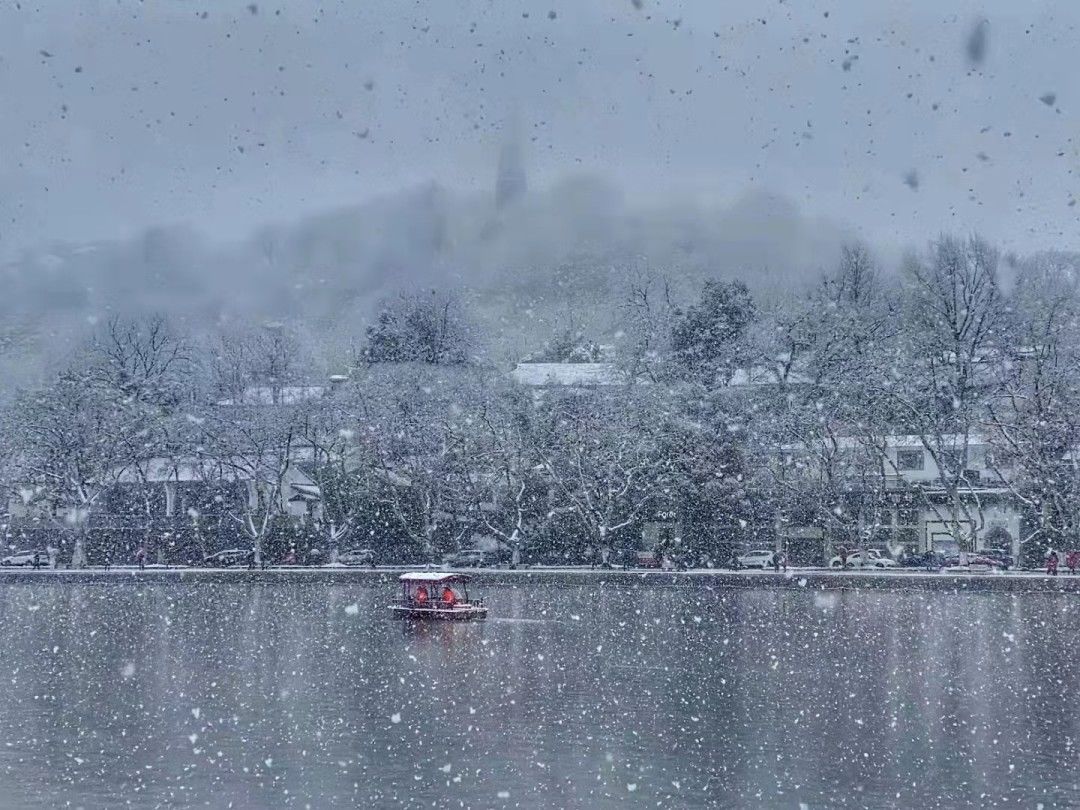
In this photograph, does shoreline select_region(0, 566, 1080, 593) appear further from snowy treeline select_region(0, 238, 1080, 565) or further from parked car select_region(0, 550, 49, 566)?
parked car select_region(0, 550, 49, 566)

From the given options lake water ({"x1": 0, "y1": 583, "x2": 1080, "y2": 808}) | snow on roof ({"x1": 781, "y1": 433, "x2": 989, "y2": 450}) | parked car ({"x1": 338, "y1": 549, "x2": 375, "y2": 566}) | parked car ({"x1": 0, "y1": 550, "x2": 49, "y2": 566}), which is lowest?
parked car ({"x1": 0, "y1": 550, "x2": 49, "y2": 566})

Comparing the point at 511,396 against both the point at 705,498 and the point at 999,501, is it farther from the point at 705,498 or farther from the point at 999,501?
the point at 999,501

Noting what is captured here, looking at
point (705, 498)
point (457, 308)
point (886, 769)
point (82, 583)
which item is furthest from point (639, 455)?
point (886, 769)

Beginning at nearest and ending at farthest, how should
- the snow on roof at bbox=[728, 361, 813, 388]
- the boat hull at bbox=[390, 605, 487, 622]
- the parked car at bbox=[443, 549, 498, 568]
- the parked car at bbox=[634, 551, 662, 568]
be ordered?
the boat hull at bbox=[390, 605, 487, 622] → the parked car at bbox=[634, 551, 662, 568] → the parked car at bbox=[443, 549, 498, 568] → the snow on roof at bbox=[728, 361, 813, 388]

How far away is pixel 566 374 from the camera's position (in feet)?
243

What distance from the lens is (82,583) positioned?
5131 cm

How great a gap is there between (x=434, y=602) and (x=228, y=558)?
26.7 metres

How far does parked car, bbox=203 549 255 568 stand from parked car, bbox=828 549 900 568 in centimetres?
2514

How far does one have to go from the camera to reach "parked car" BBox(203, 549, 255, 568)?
193 feet

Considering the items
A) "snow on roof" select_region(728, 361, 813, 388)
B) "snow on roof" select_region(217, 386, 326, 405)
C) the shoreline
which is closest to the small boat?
the shoreline

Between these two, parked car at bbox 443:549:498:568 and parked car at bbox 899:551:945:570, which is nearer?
parked car at bbox 899:551:945:570

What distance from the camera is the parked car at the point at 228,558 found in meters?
58.8

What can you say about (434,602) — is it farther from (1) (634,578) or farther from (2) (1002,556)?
(2) (1002,556)

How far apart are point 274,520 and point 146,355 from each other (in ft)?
52.1
